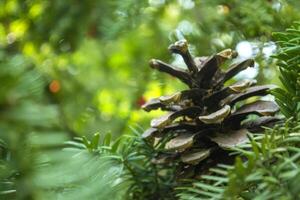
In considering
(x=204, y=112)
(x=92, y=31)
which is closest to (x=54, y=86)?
(x=92, y=31)

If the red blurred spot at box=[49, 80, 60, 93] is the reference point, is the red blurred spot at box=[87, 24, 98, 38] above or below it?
above

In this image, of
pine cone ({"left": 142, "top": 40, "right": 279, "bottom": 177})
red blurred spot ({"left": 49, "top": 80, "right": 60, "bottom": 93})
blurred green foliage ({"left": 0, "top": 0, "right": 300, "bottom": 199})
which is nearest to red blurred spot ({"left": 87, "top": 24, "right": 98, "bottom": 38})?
blurred green foliage ({"left": 0, "top": 0, "right": 300, "bottom": 199})

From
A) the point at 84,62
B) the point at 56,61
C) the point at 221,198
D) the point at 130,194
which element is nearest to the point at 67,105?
the point at 56,61

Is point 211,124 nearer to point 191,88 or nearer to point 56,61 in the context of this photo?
point 191,88

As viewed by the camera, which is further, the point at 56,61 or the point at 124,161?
the point at 56,61

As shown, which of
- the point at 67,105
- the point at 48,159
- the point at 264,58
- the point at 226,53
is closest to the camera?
the point at 48,159

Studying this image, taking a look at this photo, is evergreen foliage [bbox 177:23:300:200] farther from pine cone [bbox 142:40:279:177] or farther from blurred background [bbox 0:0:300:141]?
blurred background [bbox 0:0:300:141]

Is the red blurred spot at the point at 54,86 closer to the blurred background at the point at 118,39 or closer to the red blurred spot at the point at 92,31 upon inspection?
the blurred background at the point at 118,39
